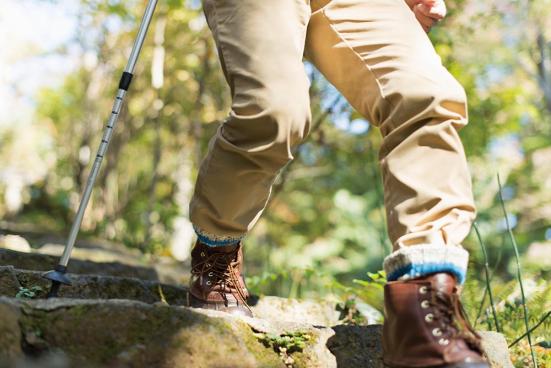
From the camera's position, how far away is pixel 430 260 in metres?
1.48

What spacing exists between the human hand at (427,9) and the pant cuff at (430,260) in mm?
913

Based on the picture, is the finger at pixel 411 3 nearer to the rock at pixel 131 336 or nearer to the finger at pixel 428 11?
the finger at pixel 428 11

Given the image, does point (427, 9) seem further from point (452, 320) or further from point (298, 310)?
point (298, 310)

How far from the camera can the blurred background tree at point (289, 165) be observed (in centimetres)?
473

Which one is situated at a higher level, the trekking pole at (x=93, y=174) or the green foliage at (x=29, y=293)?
the trekking pole at (x=93, y=174)

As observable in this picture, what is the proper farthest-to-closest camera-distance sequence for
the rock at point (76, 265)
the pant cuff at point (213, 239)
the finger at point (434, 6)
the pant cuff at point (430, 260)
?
the rock at point (76, 265) → the finger at point (434, 6) → the pant cuff at point (213, 239) → the pant cuff at point (430, 260)

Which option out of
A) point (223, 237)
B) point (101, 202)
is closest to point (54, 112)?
point (101, 202)

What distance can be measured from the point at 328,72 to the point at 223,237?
2.03ft

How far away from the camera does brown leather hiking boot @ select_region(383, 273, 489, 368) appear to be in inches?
54.8

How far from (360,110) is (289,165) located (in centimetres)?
287

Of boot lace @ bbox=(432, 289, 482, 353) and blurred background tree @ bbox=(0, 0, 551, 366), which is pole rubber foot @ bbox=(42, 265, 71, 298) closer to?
boot lace @ bbox=(432, 289, 482, 353)

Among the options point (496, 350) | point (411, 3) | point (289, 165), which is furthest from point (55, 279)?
point (289, 165)

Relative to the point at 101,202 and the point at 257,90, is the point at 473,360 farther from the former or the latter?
the point at 101,202

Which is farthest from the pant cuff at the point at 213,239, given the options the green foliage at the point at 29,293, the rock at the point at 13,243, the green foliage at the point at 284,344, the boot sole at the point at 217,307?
the rock at the point at 13,243
